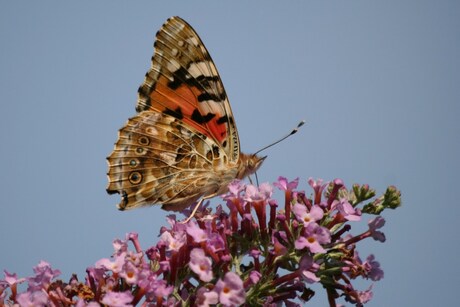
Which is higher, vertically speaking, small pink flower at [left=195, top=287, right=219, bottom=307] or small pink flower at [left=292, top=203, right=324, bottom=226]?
small pink flower at [left=292, top=203, right=324, bottom=226]

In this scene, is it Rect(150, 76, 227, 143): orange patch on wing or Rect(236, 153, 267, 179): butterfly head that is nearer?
Rect(236, 153, 267, 179): butterfly head

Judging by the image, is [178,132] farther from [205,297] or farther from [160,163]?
[205,297]

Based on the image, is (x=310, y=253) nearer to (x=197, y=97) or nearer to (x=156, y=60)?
(x=197, y=97)

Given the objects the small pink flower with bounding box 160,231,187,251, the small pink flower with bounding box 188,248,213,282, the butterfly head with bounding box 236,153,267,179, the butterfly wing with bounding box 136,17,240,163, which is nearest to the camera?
the small pink flower with bounding box 188,248,213,282

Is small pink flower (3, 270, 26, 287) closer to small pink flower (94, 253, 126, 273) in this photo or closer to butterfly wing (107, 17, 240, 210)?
small pink flower (94, 253, 126, 273)

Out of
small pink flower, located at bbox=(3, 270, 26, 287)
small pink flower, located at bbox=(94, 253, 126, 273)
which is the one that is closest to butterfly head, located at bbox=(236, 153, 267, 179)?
small pink flower, located at bbox=(94, 253, 126, 273)

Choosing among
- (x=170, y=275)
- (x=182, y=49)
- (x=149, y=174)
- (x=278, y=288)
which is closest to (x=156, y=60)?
(x=182, y=49)

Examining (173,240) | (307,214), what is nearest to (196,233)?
(173,240)
